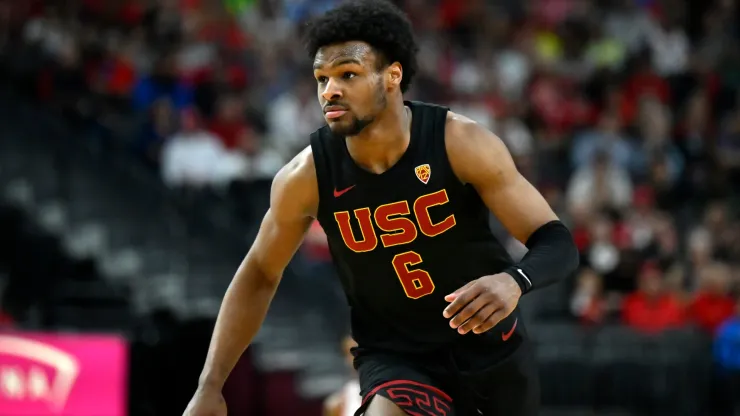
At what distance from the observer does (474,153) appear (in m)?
4.36

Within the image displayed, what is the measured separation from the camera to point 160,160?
1235 centimetres

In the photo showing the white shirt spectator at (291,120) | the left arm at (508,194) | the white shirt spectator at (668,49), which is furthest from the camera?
the white shirt spectator at (668,49)

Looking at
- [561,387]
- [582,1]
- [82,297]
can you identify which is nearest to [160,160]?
[82,297]

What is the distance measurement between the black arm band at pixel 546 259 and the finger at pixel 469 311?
0.87ft

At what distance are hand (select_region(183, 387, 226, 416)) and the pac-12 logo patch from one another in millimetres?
1142

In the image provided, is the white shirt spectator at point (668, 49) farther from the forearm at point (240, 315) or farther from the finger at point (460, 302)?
the finger at point (460, 302)

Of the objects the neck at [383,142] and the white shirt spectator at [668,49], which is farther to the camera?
the white shirt spectator at [668,49]

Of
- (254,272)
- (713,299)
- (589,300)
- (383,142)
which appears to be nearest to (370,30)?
(383,142)

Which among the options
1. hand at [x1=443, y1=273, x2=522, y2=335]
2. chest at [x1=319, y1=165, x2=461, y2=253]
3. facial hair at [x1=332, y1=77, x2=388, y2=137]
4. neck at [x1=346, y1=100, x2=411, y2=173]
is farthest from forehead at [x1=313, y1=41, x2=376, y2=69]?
hand at [x1=443, y1=273, x2=522, y2=335]

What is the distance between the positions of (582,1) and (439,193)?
36.5 ft

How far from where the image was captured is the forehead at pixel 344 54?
431cm

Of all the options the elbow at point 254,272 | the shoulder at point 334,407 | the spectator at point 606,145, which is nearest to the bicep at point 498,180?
the elbow at point 254,272

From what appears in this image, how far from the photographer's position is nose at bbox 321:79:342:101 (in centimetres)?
426

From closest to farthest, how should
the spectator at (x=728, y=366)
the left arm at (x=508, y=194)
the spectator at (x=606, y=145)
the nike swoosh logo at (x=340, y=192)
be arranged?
1. the left arm at (x=508, y=194)
2. the nike swoosh logo at (x=340, y=192)
3. the spectator at (x=728, y=366)
4. the spectator at (x=606, y=145)
